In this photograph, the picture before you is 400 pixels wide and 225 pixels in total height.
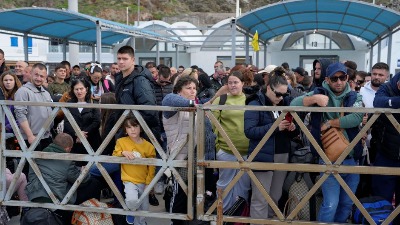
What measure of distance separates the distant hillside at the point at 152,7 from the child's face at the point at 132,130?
45331mm

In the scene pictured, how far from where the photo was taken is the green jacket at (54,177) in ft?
13.7

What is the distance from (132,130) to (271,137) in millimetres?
1366

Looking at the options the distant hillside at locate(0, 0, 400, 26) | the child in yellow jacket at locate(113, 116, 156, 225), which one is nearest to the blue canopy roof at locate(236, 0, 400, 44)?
the child in yellow jacket at locate(113, 116, 156, 225)

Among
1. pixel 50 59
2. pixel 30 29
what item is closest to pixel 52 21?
pixel 30 29

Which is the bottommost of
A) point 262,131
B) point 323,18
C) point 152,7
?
point 262,131

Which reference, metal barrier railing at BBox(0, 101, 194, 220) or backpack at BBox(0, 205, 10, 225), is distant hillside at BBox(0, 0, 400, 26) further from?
metal barrier railing at BBox(0, 101, 194, 220)

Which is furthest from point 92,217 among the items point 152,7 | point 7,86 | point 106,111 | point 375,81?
point 152,7

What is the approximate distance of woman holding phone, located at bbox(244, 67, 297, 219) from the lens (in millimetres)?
3900

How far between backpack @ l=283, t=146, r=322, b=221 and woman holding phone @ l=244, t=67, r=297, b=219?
0.45 ft

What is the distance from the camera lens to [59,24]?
516 inches

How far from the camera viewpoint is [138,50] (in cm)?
2108

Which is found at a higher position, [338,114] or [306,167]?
[338,114]

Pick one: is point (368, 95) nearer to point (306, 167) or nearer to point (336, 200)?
point (336, 200)

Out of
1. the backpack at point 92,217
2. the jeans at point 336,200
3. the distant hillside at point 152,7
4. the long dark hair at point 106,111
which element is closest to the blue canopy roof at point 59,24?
the long dark hair at point 106,111
